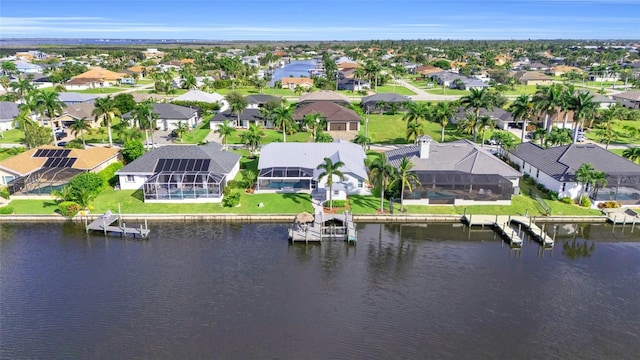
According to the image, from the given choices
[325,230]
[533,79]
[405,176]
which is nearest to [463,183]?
[405,176]

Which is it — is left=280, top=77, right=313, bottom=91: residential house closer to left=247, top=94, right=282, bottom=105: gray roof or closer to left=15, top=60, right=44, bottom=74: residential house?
left=247, top=94, right=282, bottom=105: gray roof

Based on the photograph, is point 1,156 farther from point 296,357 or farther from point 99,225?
point 296,357

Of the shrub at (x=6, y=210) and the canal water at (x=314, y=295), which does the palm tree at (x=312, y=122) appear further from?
the shrub at (x=6, y=210)

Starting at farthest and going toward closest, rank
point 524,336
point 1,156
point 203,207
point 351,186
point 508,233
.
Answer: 1. point 1,156
2. point 351,186
3. point 203,207
4. point 508,233
5. point 524,336

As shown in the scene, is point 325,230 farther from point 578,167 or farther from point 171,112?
point 171,112

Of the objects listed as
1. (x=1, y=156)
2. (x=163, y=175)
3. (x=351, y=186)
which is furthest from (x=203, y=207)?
(x=1, y=156)

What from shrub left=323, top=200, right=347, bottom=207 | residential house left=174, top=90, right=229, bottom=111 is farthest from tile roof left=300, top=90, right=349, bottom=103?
shrub left=323, top=200, right=347, bottom=207

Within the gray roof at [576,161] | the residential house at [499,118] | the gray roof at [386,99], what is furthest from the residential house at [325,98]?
the gray roof at [576,161]

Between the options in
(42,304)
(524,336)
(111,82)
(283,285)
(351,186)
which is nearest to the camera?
(524,336)
